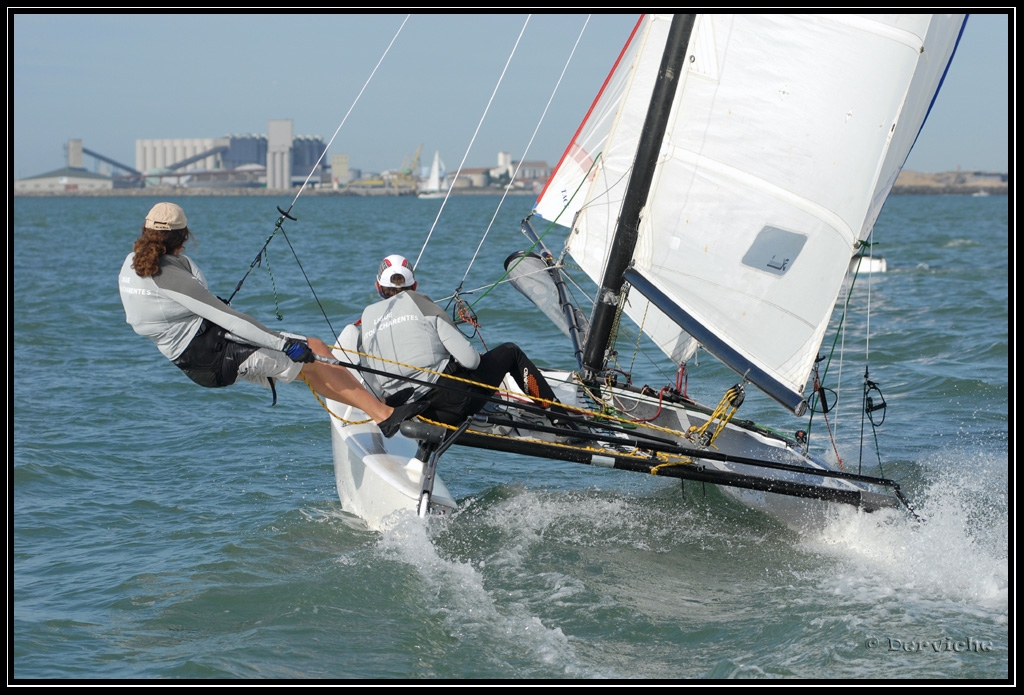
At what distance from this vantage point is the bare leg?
4.46m

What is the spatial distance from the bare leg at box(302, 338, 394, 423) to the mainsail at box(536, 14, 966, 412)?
57.1 inches

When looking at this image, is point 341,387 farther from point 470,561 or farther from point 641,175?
point 641,175

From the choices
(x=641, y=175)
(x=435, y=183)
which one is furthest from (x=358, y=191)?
(x=641, y=175)

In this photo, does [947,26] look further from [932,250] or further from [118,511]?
[932,250]

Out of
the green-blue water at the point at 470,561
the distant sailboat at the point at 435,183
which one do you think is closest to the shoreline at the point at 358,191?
the distant sailboat at the point at 435,183

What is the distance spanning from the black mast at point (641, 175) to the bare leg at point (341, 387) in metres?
1.38

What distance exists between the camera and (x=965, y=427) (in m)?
6.96

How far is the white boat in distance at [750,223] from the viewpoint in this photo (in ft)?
15.3

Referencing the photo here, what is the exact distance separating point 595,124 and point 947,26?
2.08 m

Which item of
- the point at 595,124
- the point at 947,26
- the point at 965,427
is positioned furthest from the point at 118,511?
the point at 965,427

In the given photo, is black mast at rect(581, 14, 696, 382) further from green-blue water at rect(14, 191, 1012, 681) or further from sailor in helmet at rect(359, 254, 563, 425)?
green-blue water at rect(14, 191, 1012, 681)

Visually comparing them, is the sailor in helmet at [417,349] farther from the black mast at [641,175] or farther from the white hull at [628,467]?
the black mast at [641,175]

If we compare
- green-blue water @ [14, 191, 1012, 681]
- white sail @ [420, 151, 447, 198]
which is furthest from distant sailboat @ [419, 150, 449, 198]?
green-blue water @ [14, 191, 1012, 681]

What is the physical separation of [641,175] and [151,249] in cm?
234
